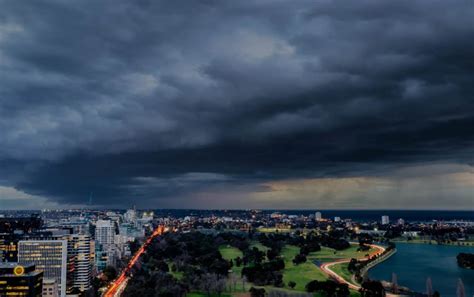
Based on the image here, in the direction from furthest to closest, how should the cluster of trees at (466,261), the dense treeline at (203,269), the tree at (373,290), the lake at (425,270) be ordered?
the cluster of trees at (466,261)
the lake at (425,270)
the dense treeline at (203,269)
the tree at (373,290)

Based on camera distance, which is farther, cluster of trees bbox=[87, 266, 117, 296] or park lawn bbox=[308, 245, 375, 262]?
park lawn bbox=[308, 245, 375, 262]

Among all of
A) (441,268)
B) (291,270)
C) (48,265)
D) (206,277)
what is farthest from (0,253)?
(441,268)

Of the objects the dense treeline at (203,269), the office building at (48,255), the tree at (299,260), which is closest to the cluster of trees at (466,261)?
the dense treeline at (203,269)

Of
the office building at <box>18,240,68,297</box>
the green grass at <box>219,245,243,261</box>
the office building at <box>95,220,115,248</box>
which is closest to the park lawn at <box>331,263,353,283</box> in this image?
the green grass at <box>219,245,243,261</box>

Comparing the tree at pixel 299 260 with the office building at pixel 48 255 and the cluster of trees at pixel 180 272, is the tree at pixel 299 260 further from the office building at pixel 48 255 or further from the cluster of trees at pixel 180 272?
the office building at pixel 48 255

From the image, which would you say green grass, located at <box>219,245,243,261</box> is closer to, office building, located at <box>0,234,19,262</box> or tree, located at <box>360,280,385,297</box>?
office building, located at <box>0,234,19,262</box>
